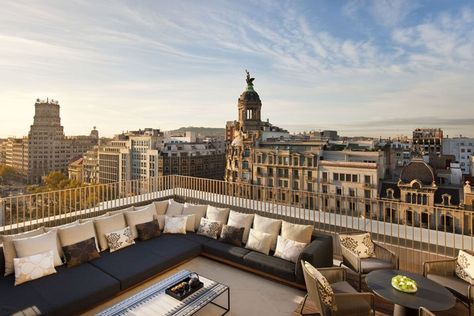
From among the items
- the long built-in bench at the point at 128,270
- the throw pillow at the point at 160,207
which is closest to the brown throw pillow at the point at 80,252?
the long built-in bench at the point at 128,270

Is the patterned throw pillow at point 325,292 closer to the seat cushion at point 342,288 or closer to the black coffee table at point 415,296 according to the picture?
the seat cushion at point 342,288

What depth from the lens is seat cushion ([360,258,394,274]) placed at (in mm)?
3582

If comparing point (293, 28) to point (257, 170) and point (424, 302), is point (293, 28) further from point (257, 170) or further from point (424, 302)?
point (257, 170)

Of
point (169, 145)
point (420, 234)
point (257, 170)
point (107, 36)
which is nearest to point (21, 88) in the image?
point (107, 36)

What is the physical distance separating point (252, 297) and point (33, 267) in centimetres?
291

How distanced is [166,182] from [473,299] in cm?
696

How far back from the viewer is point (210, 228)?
514 centimetres

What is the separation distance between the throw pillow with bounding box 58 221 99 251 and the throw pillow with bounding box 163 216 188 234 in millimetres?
1324

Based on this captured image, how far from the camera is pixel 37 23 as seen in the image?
7.15 m

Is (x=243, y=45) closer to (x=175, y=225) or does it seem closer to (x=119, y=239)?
(x=175, y=225)

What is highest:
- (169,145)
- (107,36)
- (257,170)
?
(107,36)

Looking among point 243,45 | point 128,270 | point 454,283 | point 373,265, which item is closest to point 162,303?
point 128,270

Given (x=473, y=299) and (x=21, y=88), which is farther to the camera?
(x=21, y=88)

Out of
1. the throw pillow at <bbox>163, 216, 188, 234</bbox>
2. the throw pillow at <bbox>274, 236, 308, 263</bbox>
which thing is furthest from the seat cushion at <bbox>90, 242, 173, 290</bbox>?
the throw pillow at <bbox>274, 236, 308, 263</bbox>
